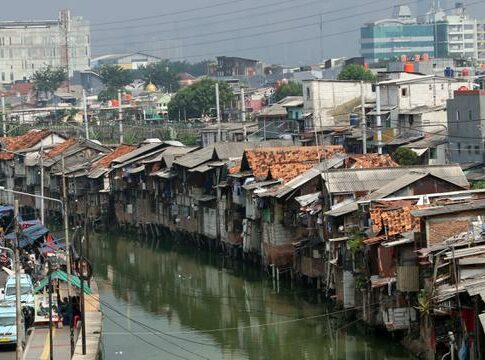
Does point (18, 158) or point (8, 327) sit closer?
point (8, 327)

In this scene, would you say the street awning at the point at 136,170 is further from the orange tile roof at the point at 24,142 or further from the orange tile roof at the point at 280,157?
the orange tile roof at the point at 24,142

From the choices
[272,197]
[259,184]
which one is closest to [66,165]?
[259,184]

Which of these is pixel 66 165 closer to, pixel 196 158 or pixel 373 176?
pixel 196 158

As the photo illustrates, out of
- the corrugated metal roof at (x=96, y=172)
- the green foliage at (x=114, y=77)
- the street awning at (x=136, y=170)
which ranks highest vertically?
the green foliage at (x=114, y=77)

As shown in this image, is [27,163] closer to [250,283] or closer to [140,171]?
[140,171]

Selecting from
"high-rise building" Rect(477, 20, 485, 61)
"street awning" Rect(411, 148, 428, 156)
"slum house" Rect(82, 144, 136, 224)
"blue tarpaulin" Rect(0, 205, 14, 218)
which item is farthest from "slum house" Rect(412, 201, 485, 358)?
"high-rise building" Rect(477, 20, 485, 61)

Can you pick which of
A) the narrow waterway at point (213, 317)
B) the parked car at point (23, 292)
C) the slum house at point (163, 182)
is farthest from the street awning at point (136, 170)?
the parked car at point (23, 292)
